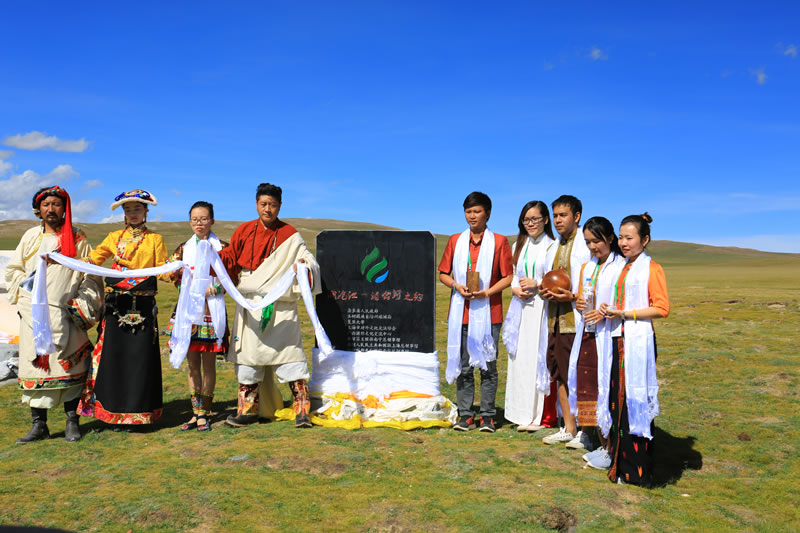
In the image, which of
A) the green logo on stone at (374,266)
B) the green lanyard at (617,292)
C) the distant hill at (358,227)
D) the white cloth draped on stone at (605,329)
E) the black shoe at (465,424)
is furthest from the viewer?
the distant hill at (358,227)

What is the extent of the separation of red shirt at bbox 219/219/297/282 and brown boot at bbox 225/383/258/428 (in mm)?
1174

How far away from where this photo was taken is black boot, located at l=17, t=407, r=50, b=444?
5773 millimetres

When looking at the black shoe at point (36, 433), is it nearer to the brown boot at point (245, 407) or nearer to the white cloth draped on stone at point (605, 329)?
the brown boot at point (245, 407)

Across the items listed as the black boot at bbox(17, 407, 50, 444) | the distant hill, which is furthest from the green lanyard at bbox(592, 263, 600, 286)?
the distant hill

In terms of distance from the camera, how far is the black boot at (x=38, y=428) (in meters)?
5.77

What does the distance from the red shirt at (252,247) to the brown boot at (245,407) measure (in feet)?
3.85

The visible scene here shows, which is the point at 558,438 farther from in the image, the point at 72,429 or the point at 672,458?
the point at 72,429

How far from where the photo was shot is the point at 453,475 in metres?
4.78

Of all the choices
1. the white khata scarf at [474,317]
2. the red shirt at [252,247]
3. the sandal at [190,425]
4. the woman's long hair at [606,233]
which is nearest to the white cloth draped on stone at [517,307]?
the white khata scarf at [474,317]

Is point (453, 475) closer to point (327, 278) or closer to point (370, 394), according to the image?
point (370, 394)

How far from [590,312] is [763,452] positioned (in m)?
2.37

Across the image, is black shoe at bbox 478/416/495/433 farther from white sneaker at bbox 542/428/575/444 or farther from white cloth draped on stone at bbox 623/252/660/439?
white cloth draped on stone at bbox 623/252/660/439

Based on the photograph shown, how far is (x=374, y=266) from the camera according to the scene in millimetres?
6652

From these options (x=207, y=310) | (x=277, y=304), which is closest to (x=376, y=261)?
(x=277, y=304)
